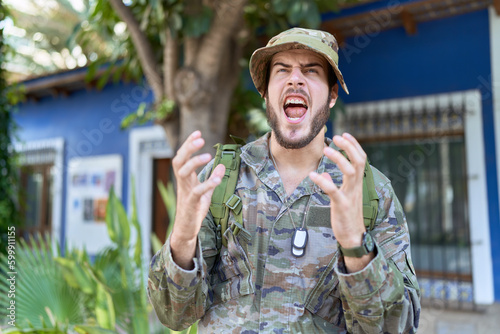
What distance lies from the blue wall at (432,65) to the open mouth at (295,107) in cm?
373

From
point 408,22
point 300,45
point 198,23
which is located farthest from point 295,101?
point 408,22

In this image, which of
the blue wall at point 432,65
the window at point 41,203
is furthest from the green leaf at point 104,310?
the window at point 41,203

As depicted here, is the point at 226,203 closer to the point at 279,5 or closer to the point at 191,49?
the point at 279,5

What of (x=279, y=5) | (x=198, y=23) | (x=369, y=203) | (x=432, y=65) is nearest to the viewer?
(x=369, y=203)

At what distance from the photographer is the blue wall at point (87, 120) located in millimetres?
6801

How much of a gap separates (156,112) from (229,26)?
946 mm

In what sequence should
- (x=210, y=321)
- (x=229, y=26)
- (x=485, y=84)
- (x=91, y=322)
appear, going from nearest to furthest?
(x=210, y=321), (x=91, y=322), (x=229, y=26), (x=485, y=84)

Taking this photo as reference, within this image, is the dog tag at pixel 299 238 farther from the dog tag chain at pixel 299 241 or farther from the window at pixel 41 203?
the window at pixel 41 203

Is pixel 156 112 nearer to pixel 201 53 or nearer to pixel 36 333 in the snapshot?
pixel 201 53

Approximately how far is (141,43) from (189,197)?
10.2 feet

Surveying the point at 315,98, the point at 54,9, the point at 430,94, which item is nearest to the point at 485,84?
the point at 430,94

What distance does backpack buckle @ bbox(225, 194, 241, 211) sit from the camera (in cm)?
128

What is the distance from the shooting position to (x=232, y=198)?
130 centimetres

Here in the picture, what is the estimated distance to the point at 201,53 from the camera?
361cm
